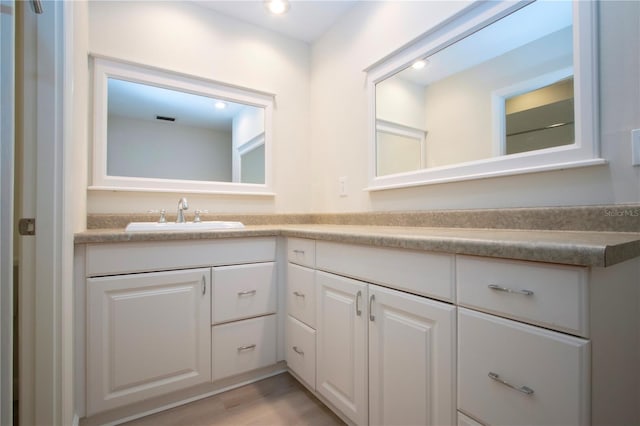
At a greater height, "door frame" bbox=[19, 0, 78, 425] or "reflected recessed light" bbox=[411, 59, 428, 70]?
"reflected recessed light" bbox=[411, 59, 428, 70]

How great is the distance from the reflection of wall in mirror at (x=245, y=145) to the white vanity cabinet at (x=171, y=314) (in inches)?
26.8

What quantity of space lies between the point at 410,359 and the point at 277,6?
6.93ft

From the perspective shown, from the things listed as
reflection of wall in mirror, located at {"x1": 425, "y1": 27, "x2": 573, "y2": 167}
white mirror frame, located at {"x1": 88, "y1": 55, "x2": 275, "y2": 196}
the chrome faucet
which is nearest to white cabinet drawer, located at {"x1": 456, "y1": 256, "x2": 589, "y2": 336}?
reflection of wall in mirror, located at {"x1": 425, "y1": 27, "x2": 573, "y2": 167}

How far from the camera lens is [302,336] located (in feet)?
4.87

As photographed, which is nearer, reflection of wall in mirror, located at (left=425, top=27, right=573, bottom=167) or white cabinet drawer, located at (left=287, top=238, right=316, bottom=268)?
reflection of wall in mirror, located at (left=425, top=27, right=573, bottom=167)

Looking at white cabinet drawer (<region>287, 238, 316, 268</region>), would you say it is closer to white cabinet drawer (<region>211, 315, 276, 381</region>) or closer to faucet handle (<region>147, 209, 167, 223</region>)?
white cabinet drawer (<region>211, 315, 276, 381</region>)

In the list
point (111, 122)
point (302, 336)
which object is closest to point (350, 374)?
point (302, 336)

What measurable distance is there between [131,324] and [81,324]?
0.18m

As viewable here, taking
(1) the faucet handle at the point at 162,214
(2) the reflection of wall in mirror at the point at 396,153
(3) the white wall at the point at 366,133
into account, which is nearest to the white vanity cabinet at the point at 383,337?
(3) the white wall at the point at 366,133

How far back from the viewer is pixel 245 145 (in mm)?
2102

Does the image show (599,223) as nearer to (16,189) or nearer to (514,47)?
(514,47)

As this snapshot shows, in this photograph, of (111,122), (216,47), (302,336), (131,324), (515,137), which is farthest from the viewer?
(216,47)

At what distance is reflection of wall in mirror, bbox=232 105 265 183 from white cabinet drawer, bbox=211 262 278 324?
2.50 feet

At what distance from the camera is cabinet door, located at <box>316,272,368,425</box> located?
1.13 metres
